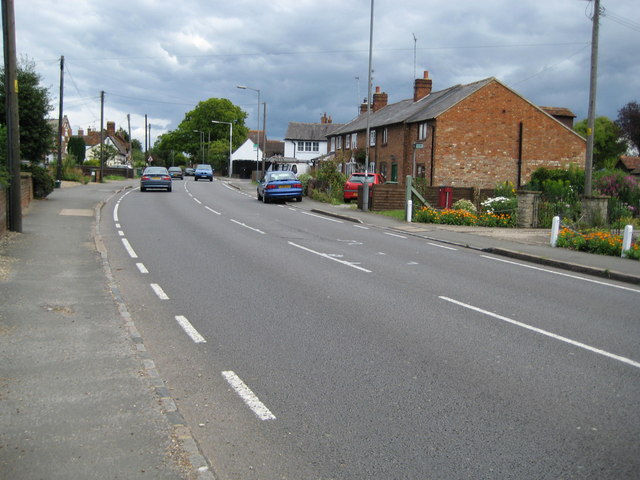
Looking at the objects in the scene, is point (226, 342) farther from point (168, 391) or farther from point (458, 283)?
point (458, 283)

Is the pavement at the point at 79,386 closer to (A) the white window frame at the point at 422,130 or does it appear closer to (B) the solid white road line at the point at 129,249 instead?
(B) the solid white road line at the point at 129,249

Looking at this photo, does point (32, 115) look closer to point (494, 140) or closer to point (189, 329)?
point (189, 329)

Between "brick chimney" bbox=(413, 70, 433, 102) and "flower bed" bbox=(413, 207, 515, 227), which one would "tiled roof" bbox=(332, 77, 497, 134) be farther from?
"flower bed" bbox=(413, 207, 515, 227)

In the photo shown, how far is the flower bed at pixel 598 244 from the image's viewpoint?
14.4 meters

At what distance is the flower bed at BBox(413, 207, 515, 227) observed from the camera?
73.7 feet

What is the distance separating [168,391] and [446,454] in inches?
89.9

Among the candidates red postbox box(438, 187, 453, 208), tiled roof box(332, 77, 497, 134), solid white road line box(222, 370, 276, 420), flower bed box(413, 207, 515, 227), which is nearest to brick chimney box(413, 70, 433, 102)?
tiled roof box(332, 77, 497, 134)

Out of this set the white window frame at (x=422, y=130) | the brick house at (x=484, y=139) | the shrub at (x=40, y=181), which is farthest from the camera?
the white window frame at (x=422, y=130)

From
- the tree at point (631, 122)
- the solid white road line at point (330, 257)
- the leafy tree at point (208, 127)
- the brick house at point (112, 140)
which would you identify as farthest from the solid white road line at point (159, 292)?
the brick house at point (112, 140)

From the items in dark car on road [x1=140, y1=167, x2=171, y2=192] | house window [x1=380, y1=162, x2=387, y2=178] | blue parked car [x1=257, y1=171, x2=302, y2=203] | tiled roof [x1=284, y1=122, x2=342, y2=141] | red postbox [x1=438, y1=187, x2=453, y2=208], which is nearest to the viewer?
red postbox [x1=438, y1=187, x2=453, y2=208]

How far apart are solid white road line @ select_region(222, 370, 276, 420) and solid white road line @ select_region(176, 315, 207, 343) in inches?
46.6

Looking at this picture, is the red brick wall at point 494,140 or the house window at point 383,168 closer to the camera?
the red brick wall at point 494,140

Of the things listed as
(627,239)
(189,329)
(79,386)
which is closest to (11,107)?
(189,329)

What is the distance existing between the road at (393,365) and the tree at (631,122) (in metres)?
57.0
